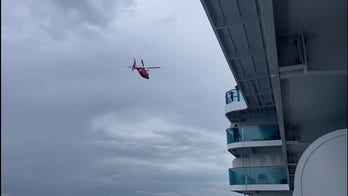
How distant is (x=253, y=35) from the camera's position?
7133mm

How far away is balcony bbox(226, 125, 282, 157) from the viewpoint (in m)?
20.5

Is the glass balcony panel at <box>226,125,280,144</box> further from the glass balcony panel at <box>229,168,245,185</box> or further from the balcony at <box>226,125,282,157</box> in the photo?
the glass balcony panel at <box>229,168,245,185</box>

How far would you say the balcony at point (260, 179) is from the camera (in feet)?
62.7

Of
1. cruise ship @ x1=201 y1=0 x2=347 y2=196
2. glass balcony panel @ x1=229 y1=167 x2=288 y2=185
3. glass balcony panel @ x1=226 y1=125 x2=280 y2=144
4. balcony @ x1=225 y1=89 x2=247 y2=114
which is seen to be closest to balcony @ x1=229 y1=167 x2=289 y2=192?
glass balcony panel @ x1=229 y1=167 x2=288 y2=185

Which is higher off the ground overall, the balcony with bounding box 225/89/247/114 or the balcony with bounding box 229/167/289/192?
the balcony with bounding box 225/89/247/114

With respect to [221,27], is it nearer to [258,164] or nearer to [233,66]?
[233,66]

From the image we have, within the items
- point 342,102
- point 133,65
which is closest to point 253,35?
point 342,102

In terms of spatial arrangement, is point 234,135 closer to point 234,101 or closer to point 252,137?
point 252,137

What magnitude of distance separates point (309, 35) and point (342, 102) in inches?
153

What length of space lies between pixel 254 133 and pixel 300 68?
52.5 ft

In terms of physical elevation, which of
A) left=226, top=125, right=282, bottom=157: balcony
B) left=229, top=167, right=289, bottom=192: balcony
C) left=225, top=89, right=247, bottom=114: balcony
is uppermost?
left=225, top=89, right=247, bottom=114: balcony

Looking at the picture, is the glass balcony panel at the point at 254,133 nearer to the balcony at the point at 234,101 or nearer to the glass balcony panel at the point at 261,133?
the glass balcony panel at the point at 261,133

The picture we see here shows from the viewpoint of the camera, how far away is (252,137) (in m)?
21.1

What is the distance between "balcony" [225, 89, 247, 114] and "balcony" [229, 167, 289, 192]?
3.56m
